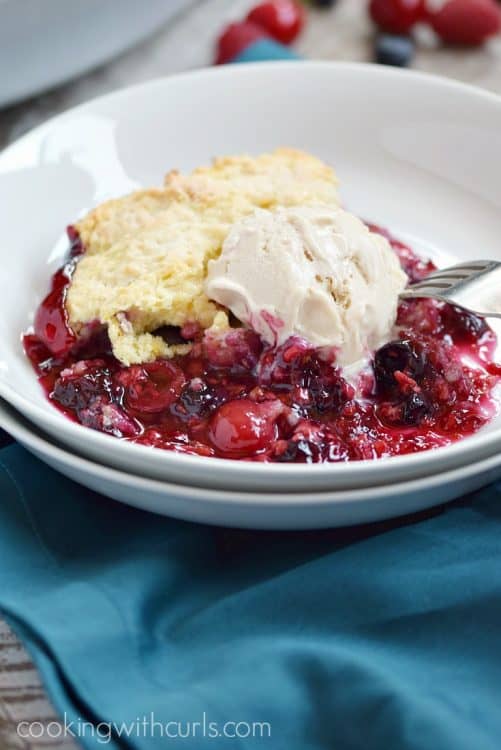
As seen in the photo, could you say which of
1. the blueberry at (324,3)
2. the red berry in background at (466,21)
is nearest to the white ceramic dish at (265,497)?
the red berry in background at (466,21)

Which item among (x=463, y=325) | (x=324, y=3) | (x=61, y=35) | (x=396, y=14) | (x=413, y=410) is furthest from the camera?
(x=324, y=3)

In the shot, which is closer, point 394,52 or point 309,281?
point 309,281

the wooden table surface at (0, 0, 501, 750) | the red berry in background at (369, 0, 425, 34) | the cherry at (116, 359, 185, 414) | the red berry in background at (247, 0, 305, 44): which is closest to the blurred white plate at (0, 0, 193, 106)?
the wooden table surface at (0, 0, 501, 750)

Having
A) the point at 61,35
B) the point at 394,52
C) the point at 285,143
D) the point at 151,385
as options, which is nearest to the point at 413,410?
the point at 151,385

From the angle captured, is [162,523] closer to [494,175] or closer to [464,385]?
[464,385]

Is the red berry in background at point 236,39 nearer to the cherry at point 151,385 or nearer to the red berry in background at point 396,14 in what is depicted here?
the red berry in background at point 396,14

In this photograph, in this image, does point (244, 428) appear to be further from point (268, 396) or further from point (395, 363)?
point (395, 363)

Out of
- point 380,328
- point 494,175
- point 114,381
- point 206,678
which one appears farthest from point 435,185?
point 206,678
